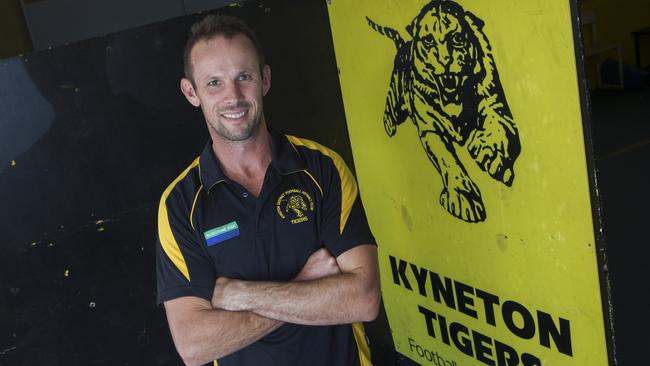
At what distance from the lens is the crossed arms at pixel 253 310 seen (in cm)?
197

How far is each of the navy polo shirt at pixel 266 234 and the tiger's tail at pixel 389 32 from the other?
0.69m

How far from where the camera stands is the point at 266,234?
206 cm

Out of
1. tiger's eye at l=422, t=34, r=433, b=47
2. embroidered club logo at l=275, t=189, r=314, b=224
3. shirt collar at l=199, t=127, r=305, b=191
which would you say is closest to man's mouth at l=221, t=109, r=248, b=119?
shirt collar at l=199, t=127, r=305, b=191

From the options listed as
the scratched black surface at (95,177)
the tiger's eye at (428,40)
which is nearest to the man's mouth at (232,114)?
the scratched black surface at (95,177)

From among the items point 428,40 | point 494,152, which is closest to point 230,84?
point 428,40

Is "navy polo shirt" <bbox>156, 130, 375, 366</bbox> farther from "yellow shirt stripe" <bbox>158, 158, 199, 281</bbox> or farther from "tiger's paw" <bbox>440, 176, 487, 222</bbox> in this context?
"tiger's paw" <bbox>440, 176, 487, 222</bbox>

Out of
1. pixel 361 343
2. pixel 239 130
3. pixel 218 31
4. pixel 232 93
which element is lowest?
pixel 361 343

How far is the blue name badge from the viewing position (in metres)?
2.03

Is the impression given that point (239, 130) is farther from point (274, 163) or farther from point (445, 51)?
point (445, 51)

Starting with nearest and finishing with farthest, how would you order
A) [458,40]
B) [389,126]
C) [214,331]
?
1. [214,331]
2. [458,40]
3. [389,126]

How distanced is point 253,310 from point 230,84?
Answer: 66cm

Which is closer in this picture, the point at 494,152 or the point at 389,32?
the point at 494,152

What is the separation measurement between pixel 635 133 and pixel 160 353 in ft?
16.2

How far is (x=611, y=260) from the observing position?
13.6 ft
